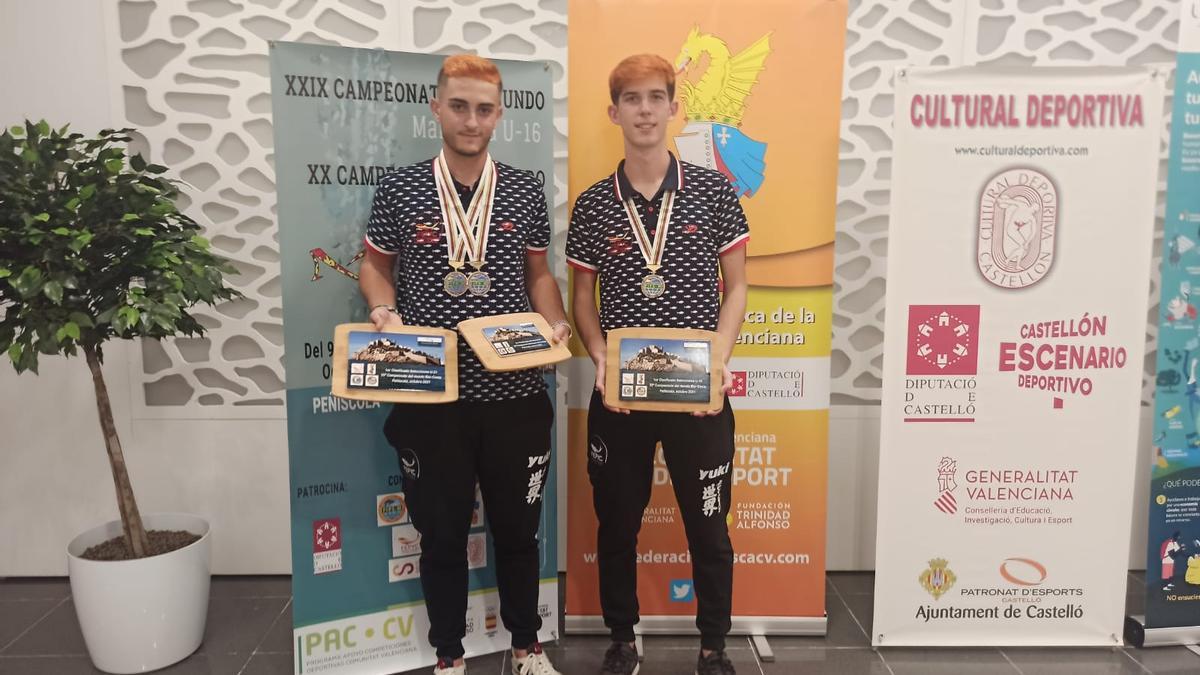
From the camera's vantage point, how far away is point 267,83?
2.95 meters

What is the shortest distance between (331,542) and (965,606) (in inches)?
85.8

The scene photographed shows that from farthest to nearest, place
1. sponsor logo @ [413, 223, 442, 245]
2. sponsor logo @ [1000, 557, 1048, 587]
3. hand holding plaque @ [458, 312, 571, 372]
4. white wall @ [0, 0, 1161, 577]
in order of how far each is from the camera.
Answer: white wall @ [0, 0, 1161, 577] < sponsor logo @ [1000, 557, 1048, 587] < sponsor logo @ [413, 223, 442, 245] < hand holding plaque @ [458, 312, 571, 372]

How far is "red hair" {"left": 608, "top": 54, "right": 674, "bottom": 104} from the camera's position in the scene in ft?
6.80

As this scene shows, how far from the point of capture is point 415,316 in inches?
82.8

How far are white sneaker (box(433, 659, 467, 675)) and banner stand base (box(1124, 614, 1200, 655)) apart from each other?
2361 mm

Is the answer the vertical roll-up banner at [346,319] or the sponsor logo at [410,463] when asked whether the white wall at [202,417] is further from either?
the sponsor logo at [410,463]

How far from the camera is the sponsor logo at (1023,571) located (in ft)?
8.39

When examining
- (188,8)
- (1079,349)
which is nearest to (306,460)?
(188,8)

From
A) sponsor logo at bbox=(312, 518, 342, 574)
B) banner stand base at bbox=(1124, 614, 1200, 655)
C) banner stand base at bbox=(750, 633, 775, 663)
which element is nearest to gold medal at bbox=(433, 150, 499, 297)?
sponsor logo at bbox=(312, 518, 342, 574)

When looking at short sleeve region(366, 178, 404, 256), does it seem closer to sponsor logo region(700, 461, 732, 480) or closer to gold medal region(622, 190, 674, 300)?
gold medal region(622, 190, 674, 300)

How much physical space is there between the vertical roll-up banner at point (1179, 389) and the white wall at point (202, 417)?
1.77ft

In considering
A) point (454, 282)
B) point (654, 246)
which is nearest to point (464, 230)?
point (454, 282)

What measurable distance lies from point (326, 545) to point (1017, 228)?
248cm

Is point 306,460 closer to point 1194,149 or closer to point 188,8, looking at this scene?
point 188,8
